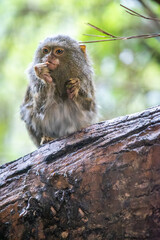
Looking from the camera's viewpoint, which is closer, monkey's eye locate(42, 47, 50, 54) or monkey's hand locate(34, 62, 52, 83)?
monkey's hand locate(34, 62, 52, 83)

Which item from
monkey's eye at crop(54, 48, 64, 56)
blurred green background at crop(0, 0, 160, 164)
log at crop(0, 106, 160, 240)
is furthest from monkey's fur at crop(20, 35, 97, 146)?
blurred green background at crop(0, 0, 160, 164)

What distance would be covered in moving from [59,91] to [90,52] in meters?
2.01

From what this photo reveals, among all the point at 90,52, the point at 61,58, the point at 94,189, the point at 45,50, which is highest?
the point at 90,52

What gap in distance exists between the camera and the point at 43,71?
3.34 metres

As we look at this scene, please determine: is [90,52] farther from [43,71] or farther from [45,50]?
[43,71]

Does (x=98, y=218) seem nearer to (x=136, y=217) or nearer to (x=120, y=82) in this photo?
(x=136, y=217)

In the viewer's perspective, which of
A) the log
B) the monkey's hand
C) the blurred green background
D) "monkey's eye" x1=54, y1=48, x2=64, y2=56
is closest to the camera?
the log

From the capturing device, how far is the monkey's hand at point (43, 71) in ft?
10.9

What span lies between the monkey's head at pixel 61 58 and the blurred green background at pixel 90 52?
1.46 meters

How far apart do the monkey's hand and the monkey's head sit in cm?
9

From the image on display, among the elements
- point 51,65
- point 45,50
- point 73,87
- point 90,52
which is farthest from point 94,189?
point 90,52

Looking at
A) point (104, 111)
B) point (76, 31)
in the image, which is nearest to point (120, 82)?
point (104, 111)

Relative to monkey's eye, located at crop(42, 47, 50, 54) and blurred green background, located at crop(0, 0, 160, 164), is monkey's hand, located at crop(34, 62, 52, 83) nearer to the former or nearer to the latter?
monkey's eye, located at crop(42, 47, 50, 54)

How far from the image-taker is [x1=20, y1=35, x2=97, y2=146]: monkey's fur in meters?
3.52
